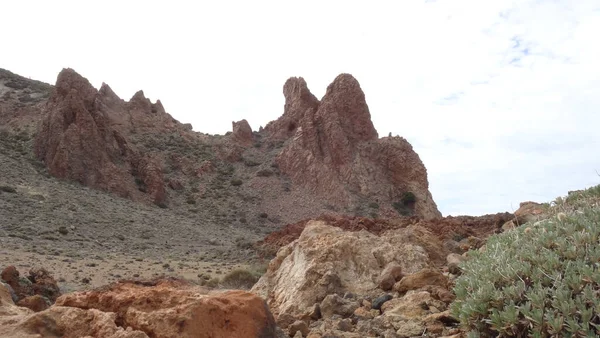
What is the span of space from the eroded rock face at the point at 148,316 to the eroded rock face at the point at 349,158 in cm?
4339

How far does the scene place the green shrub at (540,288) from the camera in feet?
12.1

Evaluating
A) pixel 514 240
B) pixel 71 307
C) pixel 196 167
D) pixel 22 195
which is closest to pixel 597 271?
pixel 514 240

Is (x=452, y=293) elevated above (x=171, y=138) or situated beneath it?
situated beneath

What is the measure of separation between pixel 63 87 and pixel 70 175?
27.1 feet

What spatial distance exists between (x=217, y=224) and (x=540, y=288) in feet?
132

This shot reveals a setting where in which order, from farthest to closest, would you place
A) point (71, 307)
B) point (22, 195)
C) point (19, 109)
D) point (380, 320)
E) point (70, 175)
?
point (19, 109), point (70, 175), point (22, 195), point (380, 320), point (71, 307)

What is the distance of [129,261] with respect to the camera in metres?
23.3

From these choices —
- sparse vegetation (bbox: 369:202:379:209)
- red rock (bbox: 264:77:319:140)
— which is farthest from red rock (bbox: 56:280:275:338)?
red rock (bbox: 264:77:319:140)

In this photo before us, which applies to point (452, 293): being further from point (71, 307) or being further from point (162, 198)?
point (162, 198)

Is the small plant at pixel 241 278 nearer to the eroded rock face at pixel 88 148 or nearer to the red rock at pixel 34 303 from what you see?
the red rock at pixel 34 303

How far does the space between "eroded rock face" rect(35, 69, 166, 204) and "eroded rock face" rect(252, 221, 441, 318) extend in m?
35.9

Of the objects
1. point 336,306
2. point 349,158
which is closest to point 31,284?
point 336,306

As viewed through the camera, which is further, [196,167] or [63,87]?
[196,167]

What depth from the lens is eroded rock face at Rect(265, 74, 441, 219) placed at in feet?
163
